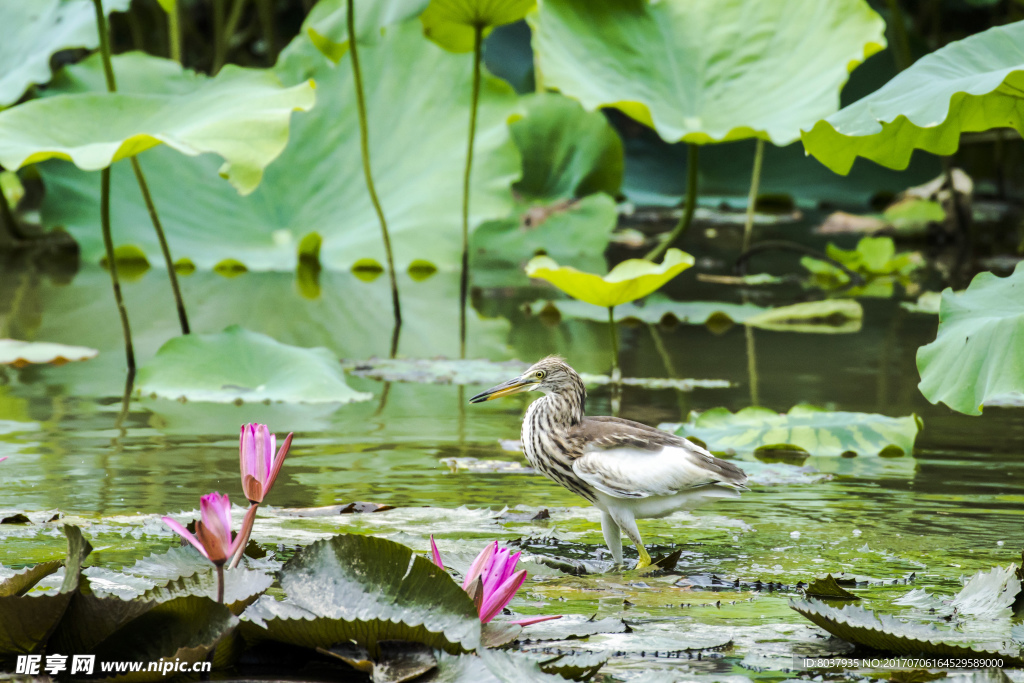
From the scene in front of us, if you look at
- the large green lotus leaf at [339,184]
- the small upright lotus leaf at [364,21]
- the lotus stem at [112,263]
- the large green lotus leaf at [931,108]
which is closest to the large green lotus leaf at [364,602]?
the large green lotus leaf at [931,108]

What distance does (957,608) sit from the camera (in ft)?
6.95

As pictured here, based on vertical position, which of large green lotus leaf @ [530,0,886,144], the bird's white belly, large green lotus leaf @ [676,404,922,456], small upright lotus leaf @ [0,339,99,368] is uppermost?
large green lotus leaf @ [530,0,886,144]

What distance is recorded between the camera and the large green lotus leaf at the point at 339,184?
24.0 feet

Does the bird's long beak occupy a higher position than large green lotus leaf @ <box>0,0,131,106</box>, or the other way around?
large green lotus leaf @ <box>0,0,131,106</box>

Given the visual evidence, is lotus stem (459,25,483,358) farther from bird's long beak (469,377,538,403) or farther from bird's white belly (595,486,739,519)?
bird's white belly (595,486,739,519)

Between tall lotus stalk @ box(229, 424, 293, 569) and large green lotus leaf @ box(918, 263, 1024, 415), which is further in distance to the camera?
large green lotus leaf @ box(918, 263, 1024, 415)

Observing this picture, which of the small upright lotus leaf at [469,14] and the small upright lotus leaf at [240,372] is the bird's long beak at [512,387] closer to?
the small upright lotus leaf at [240,372]

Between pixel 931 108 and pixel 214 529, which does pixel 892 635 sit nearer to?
pixel 214 529

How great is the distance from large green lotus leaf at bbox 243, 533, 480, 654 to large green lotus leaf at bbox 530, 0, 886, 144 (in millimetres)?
4720

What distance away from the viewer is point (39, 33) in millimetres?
6375

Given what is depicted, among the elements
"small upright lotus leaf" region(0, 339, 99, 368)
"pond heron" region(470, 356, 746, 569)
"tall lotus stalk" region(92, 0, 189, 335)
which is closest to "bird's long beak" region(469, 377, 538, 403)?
"pond heron" region(470, 356, 746, 569)

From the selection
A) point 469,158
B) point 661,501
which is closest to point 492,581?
point 661,501

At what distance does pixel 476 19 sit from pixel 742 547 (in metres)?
3.62

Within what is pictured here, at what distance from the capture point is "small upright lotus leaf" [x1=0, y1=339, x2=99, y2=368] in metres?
4.79
